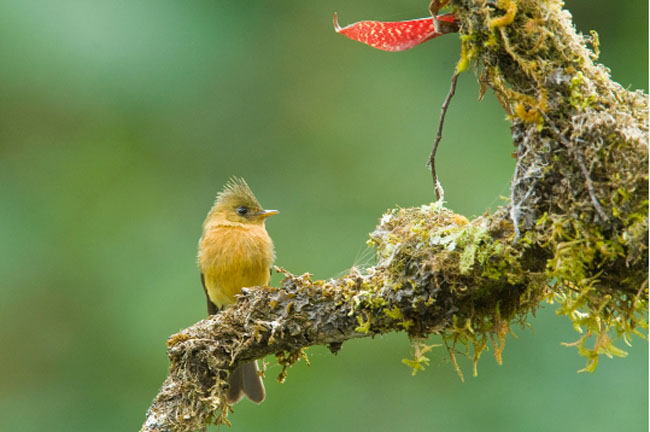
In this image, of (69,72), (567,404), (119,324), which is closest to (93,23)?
(69,72)

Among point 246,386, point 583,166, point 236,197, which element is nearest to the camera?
point 583,166

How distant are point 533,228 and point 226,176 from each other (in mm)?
4627

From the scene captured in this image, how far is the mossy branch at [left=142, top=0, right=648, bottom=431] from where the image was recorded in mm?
1677

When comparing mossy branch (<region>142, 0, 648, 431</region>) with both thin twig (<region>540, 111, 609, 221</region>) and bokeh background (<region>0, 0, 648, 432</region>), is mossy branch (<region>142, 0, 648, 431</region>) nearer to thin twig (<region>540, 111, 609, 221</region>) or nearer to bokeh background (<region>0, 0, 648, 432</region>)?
thin twig (<region>540, 111, 609, 221</region>)

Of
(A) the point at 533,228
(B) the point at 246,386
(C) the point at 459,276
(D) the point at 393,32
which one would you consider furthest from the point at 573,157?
(B) the point at 246,386

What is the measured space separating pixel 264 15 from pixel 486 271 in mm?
5184

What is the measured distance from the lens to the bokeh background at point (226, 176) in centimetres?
519

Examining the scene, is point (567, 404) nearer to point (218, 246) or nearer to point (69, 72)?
point (218, 246)

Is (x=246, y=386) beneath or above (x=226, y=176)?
beneath

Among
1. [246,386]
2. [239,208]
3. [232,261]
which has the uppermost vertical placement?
[239,208]

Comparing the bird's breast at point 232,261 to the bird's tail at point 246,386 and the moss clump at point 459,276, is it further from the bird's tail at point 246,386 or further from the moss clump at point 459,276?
the moss clump at point 459,276

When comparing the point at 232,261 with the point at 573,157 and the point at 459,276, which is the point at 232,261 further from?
the point at 573,157

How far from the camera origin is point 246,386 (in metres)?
3.54

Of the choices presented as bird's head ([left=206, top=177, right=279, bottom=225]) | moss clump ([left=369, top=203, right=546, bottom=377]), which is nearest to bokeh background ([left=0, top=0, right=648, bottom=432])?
bird's head ([left=206, top=177, right=279, bottom=225])
